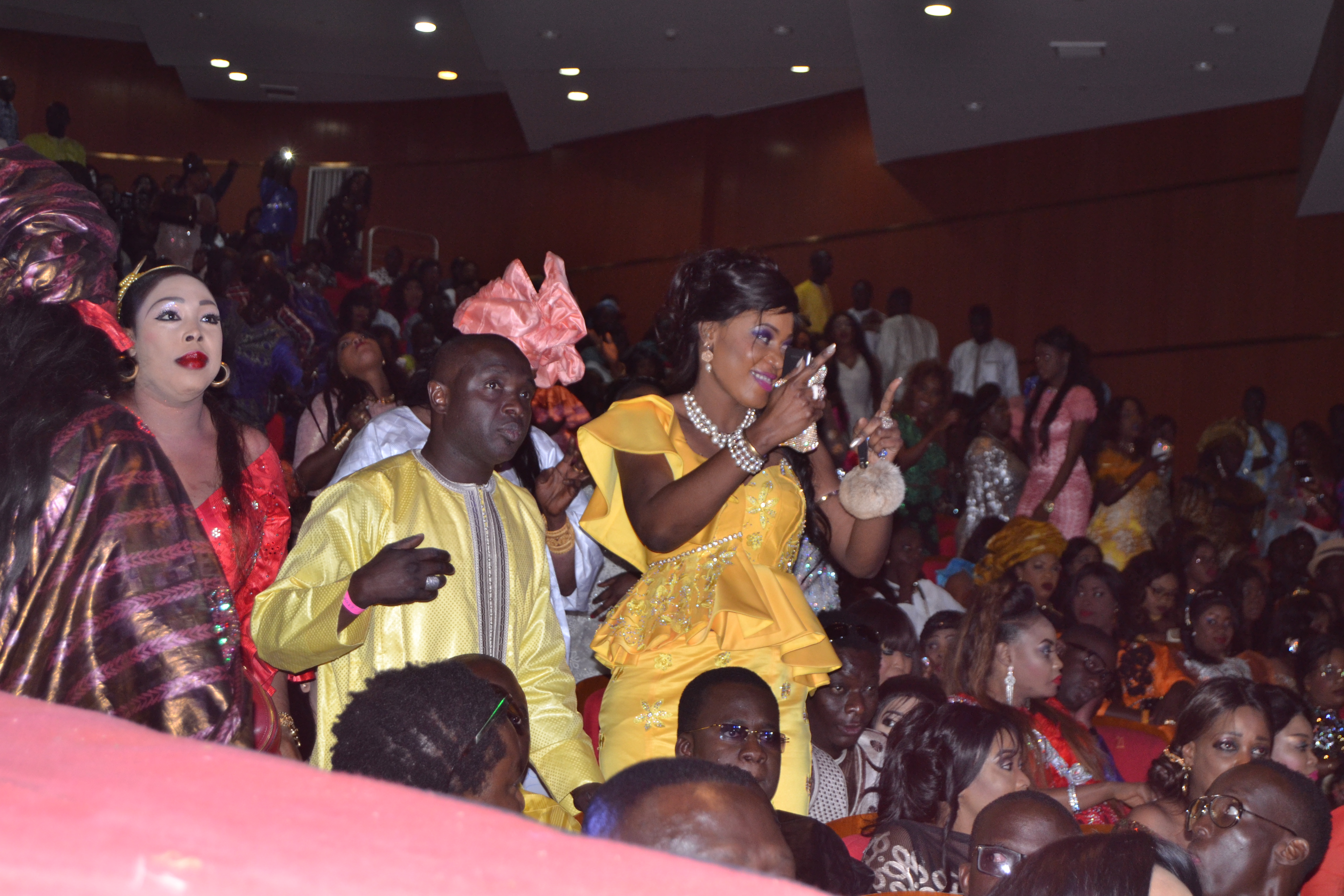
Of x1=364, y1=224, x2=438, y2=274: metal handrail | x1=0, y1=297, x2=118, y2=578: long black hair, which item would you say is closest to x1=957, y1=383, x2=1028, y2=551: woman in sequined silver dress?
x1=0, y1=297, x2=118, y2=578: long black hair

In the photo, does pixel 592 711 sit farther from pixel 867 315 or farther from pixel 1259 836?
pixel 867 315

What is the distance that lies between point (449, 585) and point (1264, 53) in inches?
408

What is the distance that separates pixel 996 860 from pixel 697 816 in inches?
47.0

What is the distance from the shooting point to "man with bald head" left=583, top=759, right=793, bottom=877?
152cm

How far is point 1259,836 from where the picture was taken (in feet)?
10.5

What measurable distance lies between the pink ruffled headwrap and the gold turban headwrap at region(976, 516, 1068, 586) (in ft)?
11.4

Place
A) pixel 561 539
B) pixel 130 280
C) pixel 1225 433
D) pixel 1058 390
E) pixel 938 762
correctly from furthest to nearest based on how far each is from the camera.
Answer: pixel 1225 433 → pixel 1058 390 → pixel 561 539 → pixel 938 762 → pixel 130 280

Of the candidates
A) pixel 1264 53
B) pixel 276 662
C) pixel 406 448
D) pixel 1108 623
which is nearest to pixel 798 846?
pixel 276 662

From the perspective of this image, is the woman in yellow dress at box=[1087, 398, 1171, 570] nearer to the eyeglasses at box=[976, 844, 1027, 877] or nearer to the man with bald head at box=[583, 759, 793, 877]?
the eyeglasses at box=[976, 844, 1027, 877]

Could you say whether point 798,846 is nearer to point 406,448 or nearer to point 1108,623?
point 406,448

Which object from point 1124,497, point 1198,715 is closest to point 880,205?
point 1124,497

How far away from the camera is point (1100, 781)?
4.20 m

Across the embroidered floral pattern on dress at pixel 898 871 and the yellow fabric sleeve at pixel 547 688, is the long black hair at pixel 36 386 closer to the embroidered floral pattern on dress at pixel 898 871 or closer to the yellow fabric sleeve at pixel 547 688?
the yellow fabric sleeve at pixel 547 688

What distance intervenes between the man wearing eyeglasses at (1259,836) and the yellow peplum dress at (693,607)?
986 millimetres
